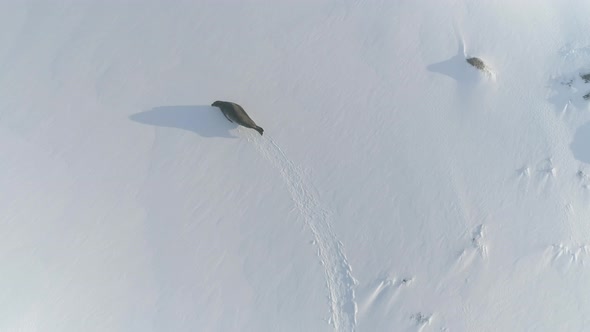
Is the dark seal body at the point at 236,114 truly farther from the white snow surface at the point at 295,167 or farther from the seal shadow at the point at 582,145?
the seal shadow at the point at 582,145

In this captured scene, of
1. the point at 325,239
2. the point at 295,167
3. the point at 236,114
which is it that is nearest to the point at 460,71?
the point at 295,167

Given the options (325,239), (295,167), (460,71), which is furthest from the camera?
(460,71)

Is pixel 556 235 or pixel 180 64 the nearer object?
pixel 556 235

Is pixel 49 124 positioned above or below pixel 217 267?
above

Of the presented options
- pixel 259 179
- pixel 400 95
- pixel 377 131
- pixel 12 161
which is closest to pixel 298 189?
pixel 259 179

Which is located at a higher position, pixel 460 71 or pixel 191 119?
pixel 191 119

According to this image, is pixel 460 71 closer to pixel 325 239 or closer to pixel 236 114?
pixel 325 239

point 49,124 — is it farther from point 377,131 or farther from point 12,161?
point 377,131
